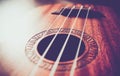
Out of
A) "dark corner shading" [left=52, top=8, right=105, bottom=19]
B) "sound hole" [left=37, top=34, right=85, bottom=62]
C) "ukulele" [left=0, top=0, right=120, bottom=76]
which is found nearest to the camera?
"ukulele" [left=0, top=0, right=120, bottom=76]

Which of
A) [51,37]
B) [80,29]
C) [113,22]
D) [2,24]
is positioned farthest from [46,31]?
[113,22]

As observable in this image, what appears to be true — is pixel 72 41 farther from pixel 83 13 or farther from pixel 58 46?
pixel 83 13

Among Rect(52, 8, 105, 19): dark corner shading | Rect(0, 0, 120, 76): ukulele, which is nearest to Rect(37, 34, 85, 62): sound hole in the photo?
Rect(0, 0, 120, 76): ukulele

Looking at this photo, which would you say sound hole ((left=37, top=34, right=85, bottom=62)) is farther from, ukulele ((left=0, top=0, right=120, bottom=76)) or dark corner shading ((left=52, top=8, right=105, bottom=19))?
dark corner shading ((left=52, top=8, right=105, bottom=19))

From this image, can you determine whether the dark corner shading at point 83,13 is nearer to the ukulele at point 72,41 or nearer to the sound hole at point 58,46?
the ukulele at point 72,41

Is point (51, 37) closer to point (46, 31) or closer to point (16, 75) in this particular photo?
point (46, 31)

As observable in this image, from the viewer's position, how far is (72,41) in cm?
110

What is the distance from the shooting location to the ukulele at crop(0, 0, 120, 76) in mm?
870

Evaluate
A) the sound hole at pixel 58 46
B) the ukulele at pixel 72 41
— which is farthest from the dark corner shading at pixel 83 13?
the sound hole at pixel 58 46

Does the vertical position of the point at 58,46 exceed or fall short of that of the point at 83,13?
it falls short

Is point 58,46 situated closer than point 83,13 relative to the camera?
Yes

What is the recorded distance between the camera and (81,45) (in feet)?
3.37

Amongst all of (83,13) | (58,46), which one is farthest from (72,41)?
(83,13)

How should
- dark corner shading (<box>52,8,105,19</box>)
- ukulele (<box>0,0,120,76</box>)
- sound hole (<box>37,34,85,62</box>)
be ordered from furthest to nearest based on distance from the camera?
dark corner shading (<box>52,8,105,19</box>) < sound hole (<box>37,34,85,62</box>) < ukulele (<box>0,0,120,76</box>)
